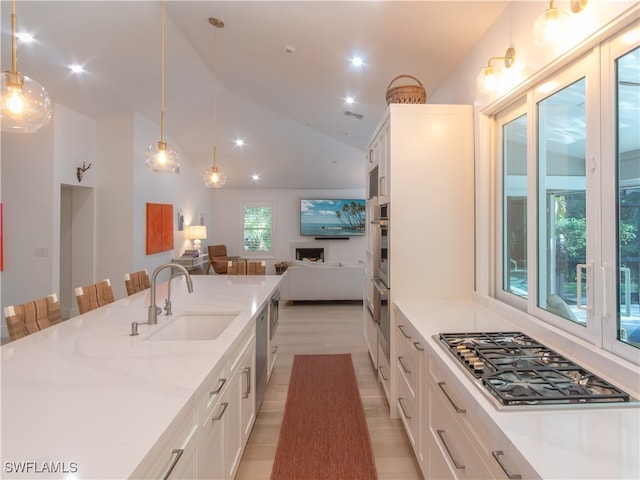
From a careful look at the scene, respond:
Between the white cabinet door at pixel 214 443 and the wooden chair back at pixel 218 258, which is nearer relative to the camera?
the white cabinet door at pixel 214 443

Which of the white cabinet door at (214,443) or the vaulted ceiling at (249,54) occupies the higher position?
the vaulted ceiling at (249,54)

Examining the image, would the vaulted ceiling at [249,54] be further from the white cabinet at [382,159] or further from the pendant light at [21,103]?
the pendant light at [21,103]

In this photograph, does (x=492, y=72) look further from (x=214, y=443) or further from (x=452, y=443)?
(x=214, y=443)

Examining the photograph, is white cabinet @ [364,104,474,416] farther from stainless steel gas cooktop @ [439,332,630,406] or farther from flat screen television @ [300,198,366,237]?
flat screen television @ [300,198,366,237]

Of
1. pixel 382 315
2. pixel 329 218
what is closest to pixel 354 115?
pixel 382 315

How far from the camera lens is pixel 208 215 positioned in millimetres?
9320

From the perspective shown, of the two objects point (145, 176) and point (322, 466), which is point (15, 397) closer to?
point (322, 466)

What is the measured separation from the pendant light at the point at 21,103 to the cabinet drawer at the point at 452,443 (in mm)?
2408

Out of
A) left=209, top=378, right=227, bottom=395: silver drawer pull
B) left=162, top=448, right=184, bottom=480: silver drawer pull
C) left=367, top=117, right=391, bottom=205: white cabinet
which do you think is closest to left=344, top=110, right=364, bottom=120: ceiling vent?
left=367, top=117, right=391, bottom=205: white cabinet

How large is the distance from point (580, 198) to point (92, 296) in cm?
305

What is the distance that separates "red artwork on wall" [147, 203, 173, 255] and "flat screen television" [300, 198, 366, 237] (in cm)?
399

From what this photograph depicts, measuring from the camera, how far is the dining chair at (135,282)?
10.1 ft

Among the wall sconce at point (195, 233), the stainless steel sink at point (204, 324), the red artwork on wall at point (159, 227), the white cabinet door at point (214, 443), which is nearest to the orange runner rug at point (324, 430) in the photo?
the white cabinet door at point (214, 443)

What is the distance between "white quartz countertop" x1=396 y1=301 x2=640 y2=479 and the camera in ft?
2.60
